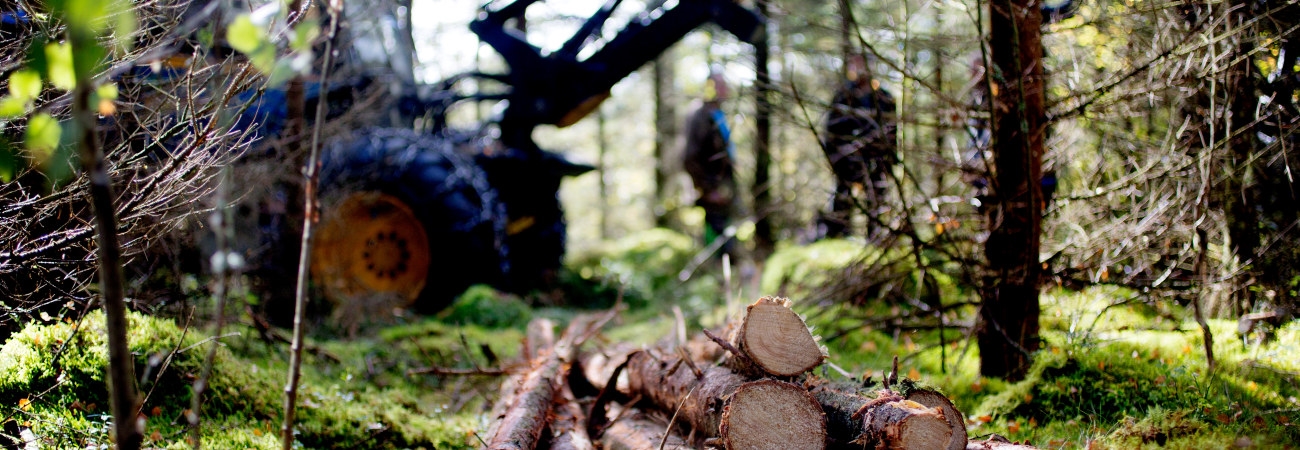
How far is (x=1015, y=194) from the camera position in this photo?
4.02m

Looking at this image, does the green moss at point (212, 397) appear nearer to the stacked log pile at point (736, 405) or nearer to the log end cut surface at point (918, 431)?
the stacked log pile at point (736, 405)

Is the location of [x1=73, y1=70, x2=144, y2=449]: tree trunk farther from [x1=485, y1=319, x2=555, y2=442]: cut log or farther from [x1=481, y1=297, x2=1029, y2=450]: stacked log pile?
[x1=485, y1=319, x2=555, y2=442]: cut log

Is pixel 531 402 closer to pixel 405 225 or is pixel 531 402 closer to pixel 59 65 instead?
pixel 59 65

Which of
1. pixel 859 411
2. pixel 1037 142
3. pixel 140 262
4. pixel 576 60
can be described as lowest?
pixel 859 411

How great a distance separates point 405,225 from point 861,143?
5.16m

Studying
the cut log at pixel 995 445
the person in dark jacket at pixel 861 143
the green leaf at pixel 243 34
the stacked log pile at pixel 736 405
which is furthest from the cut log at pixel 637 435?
the green leaf at pixel 243 34

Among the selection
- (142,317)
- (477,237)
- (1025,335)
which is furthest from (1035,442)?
(477,237)

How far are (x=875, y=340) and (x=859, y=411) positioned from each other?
3123 millimetres

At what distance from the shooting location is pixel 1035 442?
3.33 meters

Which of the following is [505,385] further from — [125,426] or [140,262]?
[125,426]

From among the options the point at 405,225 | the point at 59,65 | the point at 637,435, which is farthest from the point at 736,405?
the point at 405,225

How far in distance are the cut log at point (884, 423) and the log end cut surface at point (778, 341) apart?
22cm

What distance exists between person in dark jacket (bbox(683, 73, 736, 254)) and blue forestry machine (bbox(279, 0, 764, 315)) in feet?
5.22

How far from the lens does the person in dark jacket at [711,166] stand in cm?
1008
